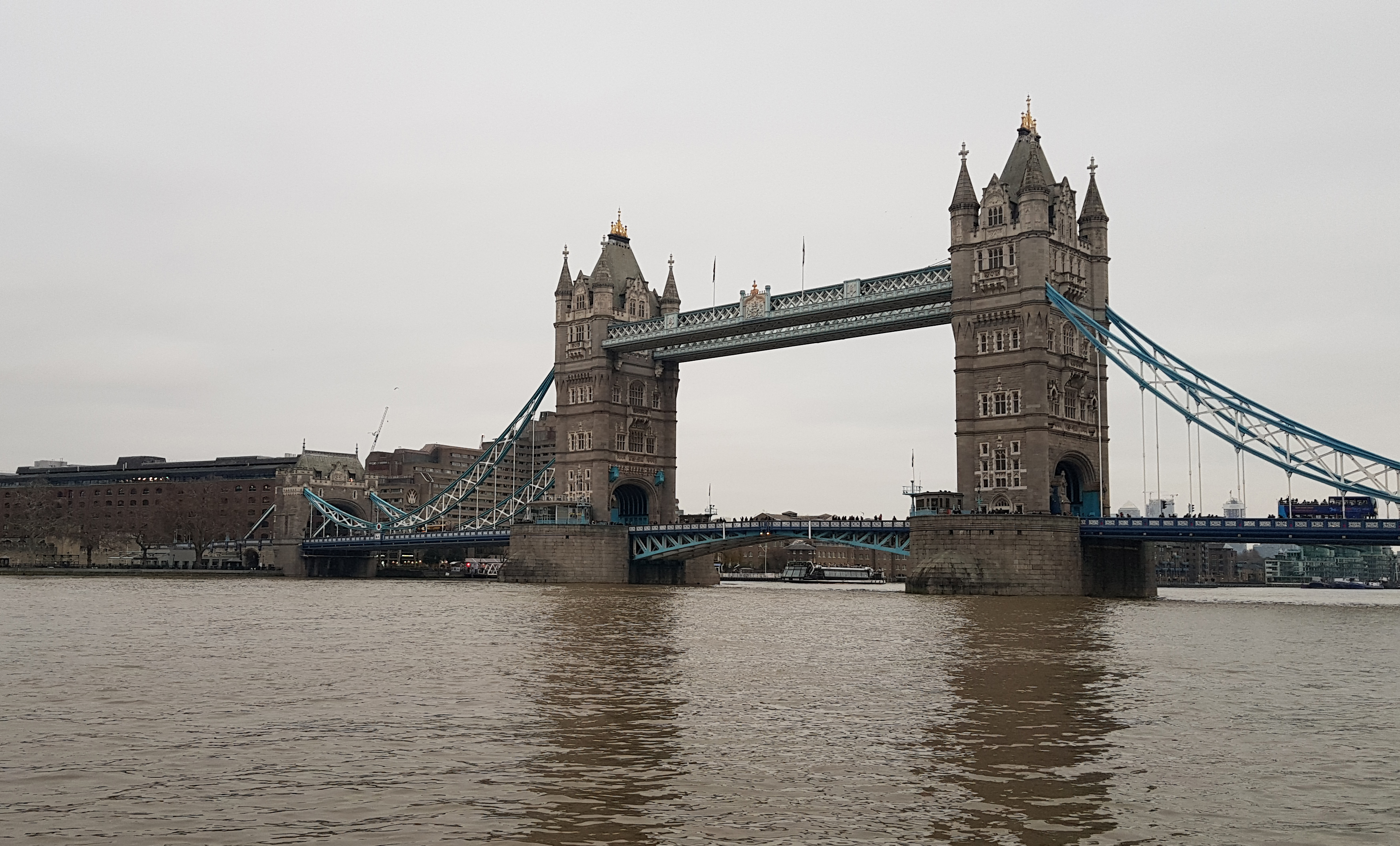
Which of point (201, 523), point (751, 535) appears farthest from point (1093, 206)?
point (201, 523)

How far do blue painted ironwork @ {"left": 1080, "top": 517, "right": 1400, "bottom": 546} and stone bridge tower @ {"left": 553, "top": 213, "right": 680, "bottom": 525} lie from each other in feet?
159

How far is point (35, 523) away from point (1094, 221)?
12423 cm

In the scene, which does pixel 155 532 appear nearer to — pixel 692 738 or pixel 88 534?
pixel 88 534

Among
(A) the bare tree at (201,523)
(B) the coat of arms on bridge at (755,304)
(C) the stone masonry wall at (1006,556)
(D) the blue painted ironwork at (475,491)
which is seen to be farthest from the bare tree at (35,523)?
(C) the stone masonry wall at (1006,556)

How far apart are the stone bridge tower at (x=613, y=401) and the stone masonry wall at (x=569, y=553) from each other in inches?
155

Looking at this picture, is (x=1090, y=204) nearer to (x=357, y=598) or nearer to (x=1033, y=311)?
(x=1033, y=311)

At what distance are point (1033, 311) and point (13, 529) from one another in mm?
132521

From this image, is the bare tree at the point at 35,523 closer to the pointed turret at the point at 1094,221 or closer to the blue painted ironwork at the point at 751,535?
the blue painted ironwork at the point at 751,535

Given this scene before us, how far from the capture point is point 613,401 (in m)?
114

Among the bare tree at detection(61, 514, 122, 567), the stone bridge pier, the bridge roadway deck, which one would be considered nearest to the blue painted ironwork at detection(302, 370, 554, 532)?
the bridge roadway deck

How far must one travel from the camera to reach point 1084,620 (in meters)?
54.0

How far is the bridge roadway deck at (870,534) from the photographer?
237ft

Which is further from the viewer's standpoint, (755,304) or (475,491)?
(475,491)

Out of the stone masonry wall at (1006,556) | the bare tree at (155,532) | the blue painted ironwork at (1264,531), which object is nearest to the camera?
the blue painted ironwork at (1264,531)
